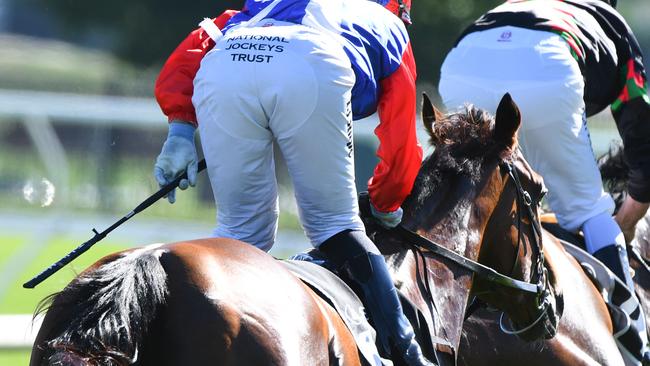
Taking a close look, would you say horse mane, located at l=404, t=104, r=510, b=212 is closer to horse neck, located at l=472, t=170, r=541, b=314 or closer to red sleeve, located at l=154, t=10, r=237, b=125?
horse neck, located at l=472, t=170, r=541, b=314

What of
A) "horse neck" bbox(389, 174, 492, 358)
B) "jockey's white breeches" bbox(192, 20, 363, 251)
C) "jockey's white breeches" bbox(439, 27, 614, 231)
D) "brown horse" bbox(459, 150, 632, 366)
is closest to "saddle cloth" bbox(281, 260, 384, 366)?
"jockey's white breeches" bbox(192, 20, 363, 251)

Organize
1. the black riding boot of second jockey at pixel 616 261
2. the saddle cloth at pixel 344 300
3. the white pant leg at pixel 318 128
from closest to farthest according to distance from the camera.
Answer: the saddle cloth at pixel 344 300 → the white pant leg at pixel 318 128 → the black riding boot of second jockey at pixel 616 261

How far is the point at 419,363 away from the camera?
3176 mm

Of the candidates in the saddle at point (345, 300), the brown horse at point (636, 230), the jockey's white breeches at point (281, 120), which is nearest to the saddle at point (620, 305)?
the brown horse at point (636, 230)

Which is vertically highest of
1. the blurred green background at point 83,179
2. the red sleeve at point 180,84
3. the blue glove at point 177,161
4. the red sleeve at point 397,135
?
the red sleeve at point 180,84

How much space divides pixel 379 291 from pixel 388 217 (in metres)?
0.44

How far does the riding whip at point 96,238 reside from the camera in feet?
9.42

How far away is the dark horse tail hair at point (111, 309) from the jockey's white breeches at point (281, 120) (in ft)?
2.15

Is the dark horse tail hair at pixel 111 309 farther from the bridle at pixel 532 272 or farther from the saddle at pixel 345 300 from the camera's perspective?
the bridle at pixel 532 272

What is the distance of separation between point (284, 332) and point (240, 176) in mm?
733

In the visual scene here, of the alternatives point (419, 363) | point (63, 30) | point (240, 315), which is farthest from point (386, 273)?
point (63, 30)

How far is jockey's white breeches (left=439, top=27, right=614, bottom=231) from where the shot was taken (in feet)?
15.7

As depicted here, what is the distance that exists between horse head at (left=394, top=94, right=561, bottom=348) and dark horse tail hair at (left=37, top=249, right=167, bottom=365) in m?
1.37

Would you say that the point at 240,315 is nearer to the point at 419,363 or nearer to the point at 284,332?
the point at 284,332
